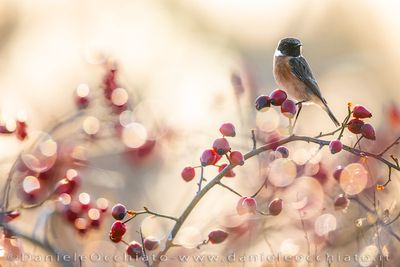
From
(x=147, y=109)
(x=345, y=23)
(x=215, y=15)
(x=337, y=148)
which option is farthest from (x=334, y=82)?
(x=337, y=148)

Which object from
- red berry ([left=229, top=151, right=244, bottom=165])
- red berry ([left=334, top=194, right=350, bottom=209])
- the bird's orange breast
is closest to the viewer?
red berry ([left=229, top=151, right=244, bottom=165])

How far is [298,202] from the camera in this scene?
446 centimetres

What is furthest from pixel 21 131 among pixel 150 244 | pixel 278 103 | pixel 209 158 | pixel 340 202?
pixel 340 202

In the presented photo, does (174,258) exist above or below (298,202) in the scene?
below

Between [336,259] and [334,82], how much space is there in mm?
10881

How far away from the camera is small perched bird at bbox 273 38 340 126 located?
568cm

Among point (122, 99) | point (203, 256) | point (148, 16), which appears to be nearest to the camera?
point (203, 256)

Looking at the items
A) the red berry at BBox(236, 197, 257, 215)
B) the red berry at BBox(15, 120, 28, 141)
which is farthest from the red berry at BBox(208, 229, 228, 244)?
the red berry at BBox(15, 120, 28, 141)

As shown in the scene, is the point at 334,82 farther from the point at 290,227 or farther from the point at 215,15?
the point at 290,227

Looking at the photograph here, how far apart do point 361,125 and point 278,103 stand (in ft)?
1.41

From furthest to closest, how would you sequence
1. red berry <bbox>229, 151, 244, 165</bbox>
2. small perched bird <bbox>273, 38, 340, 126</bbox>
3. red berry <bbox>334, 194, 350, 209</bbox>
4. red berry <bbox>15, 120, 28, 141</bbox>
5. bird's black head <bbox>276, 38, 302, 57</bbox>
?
bird's black head <bbox>276, 38, 302, 57</bbox> → small perched bird <bbox>273, 38, 340, 126</bbox> → red berry <bbox>15, 120, 28, 141</bbox> → red berry <bbox>334, 194, 350, 209</bbox> → red berry <bbox>229, 151, 244, 165</bbox>

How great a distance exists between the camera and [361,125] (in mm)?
3662

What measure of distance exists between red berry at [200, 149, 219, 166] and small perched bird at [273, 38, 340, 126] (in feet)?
6.78

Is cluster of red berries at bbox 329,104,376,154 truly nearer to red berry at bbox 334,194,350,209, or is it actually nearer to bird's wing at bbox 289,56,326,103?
red berry at bbox 334,194,350,209
